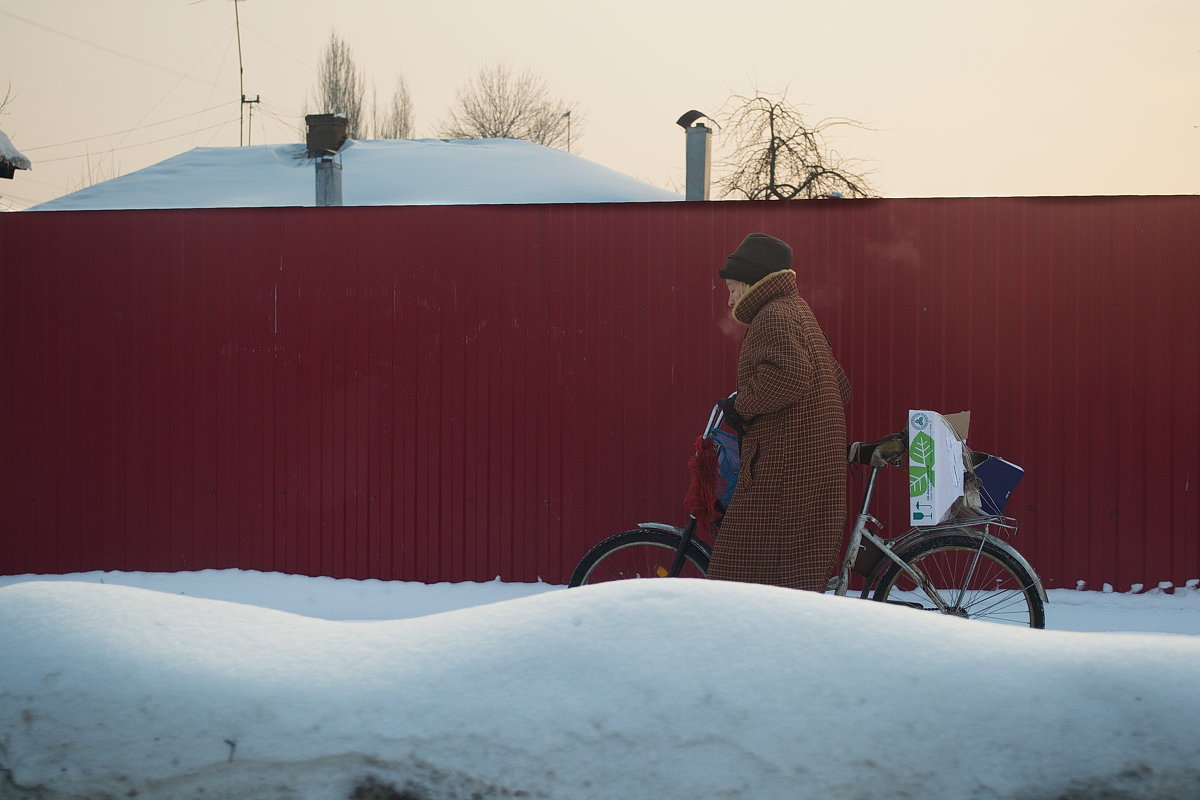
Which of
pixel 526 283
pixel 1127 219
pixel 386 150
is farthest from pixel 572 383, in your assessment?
pixel 386 150

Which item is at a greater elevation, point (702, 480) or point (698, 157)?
point (698, 157)

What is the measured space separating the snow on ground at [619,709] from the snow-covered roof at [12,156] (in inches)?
353

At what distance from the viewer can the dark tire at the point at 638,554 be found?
361 centimetres

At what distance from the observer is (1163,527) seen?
4.72m

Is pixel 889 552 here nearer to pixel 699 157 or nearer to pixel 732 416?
pixel 732 416

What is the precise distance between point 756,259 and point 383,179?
16446mm

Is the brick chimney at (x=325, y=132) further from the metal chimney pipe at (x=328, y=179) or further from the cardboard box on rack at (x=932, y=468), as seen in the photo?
Answer: the cardboard box on rack at (x=932, y=468)

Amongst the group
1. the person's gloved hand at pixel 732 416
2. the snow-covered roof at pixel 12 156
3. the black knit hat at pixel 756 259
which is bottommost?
the person's gloved hand at pixel 732 416

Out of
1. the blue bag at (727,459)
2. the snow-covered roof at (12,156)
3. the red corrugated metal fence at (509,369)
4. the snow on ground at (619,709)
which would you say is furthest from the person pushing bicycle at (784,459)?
the snow-covered roof at (12,156)

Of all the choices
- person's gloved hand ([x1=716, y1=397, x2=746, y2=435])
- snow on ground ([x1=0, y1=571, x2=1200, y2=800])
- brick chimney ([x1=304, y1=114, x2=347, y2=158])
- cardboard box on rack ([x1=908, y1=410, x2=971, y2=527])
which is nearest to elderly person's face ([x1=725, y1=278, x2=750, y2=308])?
person's gloved hand ([x1=716, y1=397, x2=746, y2=435])

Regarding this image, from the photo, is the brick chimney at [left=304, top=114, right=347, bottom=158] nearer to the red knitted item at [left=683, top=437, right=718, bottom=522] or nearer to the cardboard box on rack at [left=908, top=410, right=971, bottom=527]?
the red knitted item at [left=683, top=437, right=718, bottom=522]

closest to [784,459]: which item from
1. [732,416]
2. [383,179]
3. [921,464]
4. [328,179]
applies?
[732,416]

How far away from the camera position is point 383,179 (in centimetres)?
1884

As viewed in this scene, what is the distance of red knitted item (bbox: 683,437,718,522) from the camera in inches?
142
